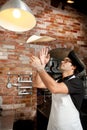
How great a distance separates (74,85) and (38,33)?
2.24 meters

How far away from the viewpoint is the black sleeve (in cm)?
173

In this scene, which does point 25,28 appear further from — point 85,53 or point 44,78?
point 85,53

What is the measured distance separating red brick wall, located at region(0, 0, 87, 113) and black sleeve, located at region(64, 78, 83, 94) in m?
1.95

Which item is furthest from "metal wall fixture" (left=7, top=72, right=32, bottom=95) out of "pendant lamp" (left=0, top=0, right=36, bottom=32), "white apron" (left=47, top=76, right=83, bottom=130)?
"pendant lamp" (left=0, top=0, right=36, bottom=32)

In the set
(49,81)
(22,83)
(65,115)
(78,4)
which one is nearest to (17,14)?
(49,81)

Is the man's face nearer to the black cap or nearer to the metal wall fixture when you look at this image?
the black cap

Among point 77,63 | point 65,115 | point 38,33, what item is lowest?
point 38,33

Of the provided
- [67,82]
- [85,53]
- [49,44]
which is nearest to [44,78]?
[67,82]

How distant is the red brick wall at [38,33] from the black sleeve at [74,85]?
1952 millimetres

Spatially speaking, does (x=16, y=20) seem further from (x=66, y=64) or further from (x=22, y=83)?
(x=22, y=83)

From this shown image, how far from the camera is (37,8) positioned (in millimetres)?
3846

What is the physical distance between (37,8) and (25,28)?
87.6 inches

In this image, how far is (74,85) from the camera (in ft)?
5.78

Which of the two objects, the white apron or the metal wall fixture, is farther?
the metal wall fixture
